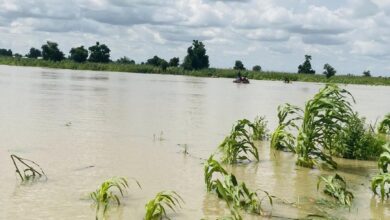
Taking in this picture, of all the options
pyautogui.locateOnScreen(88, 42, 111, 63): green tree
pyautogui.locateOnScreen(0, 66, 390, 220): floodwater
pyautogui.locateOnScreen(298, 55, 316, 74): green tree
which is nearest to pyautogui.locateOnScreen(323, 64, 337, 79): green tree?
pyautogui.locateOnScreen(298, 55, 316, 74): green tree

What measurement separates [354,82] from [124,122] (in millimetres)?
68397

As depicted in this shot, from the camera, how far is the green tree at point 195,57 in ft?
298

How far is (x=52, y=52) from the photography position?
94.3 metres

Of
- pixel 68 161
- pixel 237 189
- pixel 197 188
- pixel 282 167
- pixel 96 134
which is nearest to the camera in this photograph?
pixel 237 189

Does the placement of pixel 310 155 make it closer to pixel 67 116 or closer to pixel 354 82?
pixel 67 116

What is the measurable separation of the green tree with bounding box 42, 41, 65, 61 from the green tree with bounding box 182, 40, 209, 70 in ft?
77.0

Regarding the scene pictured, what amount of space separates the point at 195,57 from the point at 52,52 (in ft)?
86.7

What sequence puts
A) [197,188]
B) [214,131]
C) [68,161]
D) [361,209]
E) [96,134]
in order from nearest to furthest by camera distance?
[361,209]
[197,188]
[68,161]
[96,134]
[214,131]

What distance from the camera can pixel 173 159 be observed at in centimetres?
1053

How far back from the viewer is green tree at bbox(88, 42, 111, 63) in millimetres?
92500

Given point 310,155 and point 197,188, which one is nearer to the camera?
point 197,188

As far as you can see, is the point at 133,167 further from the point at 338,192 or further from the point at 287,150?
the point at 287,150

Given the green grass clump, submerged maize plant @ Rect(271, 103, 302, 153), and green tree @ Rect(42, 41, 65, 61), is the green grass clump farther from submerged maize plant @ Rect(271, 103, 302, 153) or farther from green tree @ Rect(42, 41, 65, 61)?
green tree @ Rect(42, 41, 65, 61)

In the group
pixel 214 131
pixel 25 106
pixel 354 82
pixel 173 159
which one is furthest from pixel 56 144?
pixel 354 82
